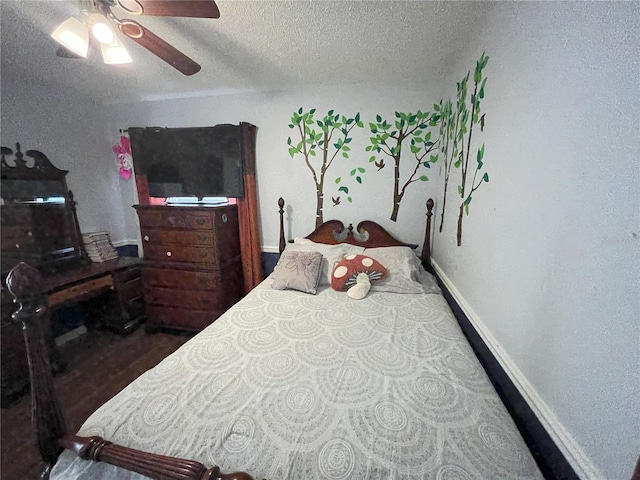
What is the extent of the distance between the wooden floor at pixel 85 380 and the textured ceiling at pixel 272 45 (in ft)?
6.95

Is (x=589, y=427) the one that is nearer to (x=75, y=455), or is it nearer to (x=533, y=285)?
(x=533, y=285)

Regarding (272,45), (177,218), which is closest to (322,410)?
(272,45)

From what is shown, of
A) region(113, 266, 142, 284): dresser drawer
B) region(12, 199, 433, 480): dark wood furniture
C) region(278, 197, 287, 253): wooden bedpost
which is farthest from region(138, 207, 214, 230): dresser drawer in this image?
region(12, 199, 433, 480): dark wood furniture

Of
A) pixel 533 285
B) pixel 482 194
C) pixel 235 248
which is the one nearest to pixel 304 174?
pixel 235 248

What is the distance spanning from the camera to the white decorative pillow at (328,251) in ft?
6.57

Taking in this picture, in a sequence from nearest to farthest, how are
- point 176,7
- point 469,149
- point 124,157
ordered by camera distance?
point 176,7, point 469,149, point 124,157

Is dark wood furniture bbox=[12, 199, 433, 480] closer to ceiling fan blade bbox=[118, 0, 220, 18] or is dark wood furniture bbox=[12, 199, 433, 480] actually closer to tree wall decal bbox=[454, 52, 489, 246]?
ceiling fan blade bbox=[118, 0, 220, 18]

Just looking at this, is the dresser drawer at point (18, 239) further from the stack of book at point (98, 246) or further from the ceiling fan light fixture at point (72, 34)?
the ceiling fan light fixture at point (72, 34)

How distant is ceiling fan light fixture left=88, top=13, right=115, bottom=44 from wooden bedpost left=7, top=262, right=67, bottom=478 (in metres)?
1.01

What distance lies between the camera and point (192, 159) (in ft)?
8.17

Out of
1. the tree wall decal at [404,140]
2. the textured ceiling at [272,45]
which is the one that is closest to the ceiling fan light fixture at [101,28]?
the textured ceiling at [272,45]

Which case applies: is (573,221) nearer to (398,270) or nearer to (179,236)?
(398,270)

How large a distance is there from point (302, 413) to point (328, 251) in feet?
4.61

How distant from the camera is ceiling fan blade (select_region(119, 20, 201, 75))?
1.09m
